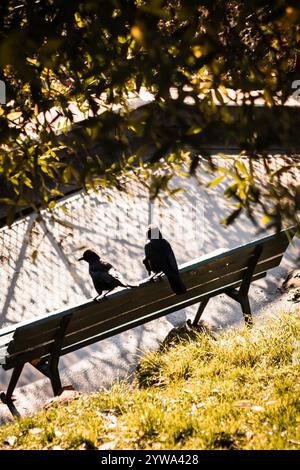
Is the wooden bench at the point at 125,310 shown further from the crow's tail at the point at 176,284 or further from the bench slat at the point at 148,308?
the crow's tail at the point at 176,284

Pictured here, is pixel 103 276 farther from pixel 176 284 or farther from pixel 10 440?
pixel 10 440

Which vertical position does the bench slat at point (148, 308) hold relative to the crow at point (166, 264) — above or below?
below

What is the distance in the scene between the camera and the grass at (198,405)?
393 centimetres

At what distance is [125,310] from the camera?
5.62 meters

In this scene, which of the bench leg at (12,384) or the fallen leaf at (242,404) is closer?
the fallen leaf at (242,404)

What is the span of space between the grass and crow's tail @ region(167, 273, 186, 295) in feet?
1.49

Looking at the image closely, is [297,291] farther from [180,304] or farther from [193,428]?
[193,428]

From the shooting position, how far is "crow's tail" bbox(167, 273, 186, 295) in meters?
5.48

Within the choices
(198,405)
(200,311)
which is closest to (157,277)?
(200,311)

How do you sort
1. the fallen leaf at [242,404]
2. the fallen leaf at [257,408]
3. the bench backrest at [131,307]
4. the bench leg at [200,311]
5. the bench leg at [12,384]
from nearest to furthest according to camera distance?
the fallen leaf at [257,408] < the fallen leaf at [242,404] < the bench backrest at [131,307] < the bench leg at [12,384] < the bench leg at [200,311]

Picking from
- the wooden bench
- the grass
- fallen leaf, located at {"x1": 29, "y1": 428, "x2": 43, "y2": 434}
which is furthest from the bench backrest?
fallen leaf, located at {"x1": 29, "y1": 428, "x2": 43, "y2": 434}

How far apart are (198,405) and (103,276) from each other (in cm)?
147

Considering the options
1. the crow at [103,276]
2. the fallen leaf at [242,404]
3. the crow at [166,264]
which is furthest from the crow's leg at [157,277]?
the fallen leaf at [242,404]
